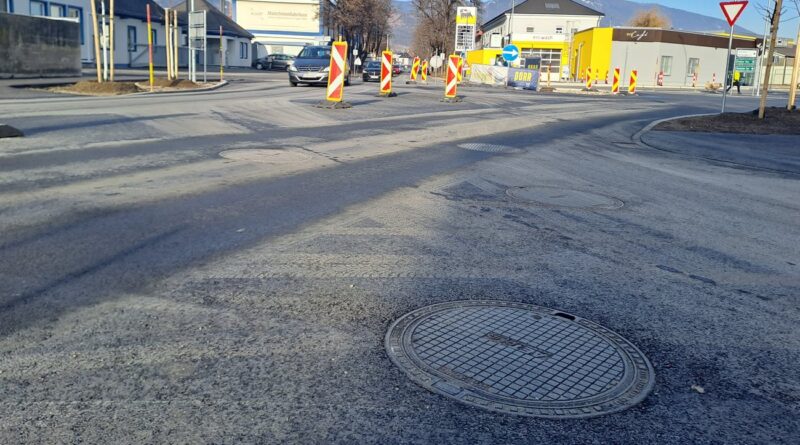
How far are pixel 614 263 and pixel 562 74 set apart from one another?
74910 millimetres

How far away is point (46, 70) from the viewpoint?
2806 cm

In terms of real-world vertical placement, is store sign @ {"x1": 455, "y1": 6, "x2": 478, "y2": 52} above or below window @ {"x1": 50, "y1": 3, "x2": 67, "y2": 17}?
above

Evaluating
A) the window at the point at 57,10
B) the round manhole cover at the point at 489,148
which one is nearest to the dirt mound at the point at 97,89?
the round manhole cover at the point at 489,148

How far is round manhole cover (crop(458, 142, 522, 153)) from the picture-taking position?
39.0ft

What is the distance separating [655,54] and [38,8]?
52.3 meters

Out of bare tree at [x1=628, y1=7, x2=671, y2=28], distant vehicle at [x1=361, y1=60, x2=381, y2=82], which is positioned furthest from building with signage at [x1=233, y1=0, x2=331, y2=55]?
bare tree at [x1=628, y1=7, x2=671, y2=28]

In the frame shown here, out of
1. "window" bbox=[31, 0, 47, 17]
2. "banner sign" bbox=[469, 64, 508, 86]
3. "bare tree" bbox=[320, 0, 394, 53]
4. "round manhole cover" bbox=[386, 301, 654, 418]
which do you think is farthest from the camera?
"bare tree" bbox=[320, 0, 394, 53]

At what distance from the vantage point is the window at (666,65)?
217ft

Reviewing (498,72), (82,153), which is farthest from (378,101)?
(498,72)

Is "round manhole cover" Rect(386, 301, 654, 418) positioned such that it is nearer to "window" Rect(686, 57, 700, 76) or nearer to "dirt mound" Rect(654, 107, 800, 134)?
"dirt mound" Rect(654, 107, 800, 134)

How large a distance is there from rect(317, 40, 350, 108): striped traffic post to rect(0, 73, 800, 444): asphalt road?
723cm

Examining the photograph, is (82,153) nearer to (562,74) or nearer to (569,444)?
Answer: (569,444)

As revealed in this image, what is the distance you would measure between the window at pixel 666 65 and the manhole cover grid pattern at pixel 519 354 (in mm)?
68594

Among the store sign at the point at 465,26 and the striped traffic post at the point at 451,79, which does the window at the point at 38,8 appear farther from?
the store sign at the point at 465,26
